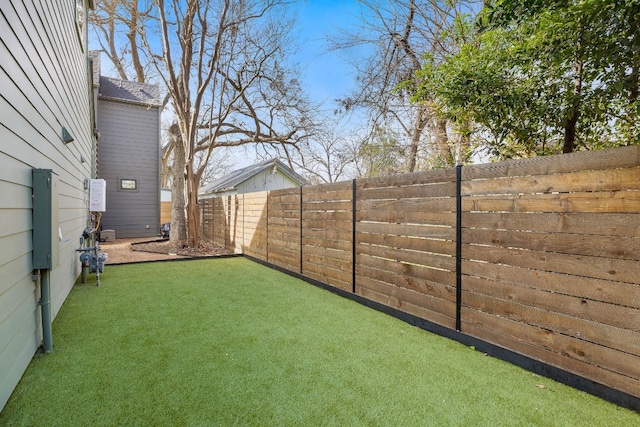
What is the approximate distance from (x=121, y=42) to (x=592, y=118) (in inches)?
632

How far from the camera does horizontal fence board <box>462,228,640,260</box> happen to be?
1.85 m

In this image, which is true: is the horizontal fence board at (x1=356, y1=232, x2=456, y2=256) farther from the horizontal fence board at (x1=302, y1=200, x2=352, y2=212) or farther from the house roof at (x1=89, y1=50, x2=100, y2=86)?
the house roof at (x1=89, y1=50, x2=100, y2=86)

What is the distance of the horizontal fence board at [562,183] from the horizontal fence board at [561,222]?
0.16 meters

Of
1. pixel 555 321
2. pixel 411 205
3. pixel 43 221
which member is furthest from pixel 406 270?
pixel 43 221

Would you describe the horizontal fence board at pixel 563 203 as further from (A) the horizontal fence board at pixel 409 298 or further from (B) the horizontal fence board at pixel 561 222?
(A) the horizontal fence board at pixel 409 298

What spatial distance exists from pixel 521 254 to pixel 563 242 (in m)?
0.29

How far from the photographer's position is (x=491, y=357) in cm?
253

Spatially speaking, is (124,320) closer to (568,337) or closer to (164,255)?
(568,337)

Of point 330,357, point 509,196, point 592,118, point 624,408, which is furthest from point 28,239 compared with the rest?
point 592,118

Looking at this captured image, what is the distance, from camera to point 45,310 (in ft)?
8.61

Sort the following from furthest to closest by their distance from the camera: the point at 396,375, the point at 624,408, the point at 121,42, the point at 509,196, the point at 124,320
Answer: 1. the point at 121,42
2. the point at 124,320
3. the point at 509,196
4. the point at 396,375
5. the point at 624,408

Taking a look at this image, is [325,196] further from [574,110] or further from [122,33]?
[122,33]

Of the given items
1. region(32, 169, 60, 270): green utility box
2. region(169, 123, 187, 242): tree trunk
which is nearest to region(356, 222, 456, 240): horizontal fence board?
region(32, 169, 60, 270): green utility box

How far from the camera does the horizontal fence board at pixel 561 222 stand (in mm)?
1854
